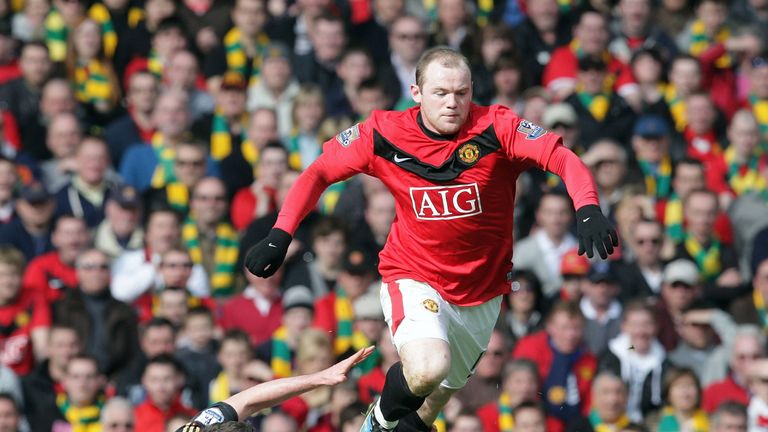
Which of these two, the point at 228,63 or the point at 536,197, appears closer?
the point at 536,197

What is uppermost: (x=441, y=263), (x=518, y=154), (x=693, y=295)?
(x=518, y=154)

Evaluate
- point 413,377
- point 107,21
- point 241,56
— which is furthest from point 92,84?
point 413,377

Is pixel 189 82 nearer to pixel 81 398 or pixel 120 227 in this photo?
pixel 120 227

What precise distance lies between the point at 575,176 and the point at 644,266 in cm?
515

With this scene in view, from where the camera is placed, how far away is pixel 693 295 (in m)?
13.1

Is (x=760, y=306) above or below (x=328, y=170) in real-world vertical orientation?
below

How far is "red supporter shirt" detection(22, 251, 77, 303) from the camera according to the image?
1314cm

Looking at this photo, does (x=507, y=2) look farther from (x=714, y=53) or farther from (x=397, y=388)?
(x=397, y=388)

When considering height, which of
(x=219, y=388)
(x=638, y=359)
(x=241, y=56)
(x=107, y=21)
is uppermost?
(x=107, y=21)

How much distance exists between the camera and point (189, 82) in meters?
15.0

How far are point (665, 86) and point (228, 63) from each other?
3813mm

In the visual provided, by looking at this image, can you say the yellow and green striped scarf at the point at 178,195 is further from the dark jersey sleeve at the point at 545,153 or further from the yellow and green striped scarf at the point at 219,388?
the dark jersey sleeve at the point at 545,153

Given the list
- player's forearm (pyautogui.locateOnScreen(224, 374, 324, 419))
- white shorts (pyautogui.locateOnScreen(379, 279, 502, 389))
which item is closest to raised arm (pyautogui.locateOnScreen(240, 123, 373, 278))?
white shorts (pyautogui.locateOnScreen(379, 279, 502, 389))

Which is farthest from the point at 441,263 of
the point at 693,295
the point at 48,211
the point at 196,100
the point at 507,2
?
the point at 507,2
